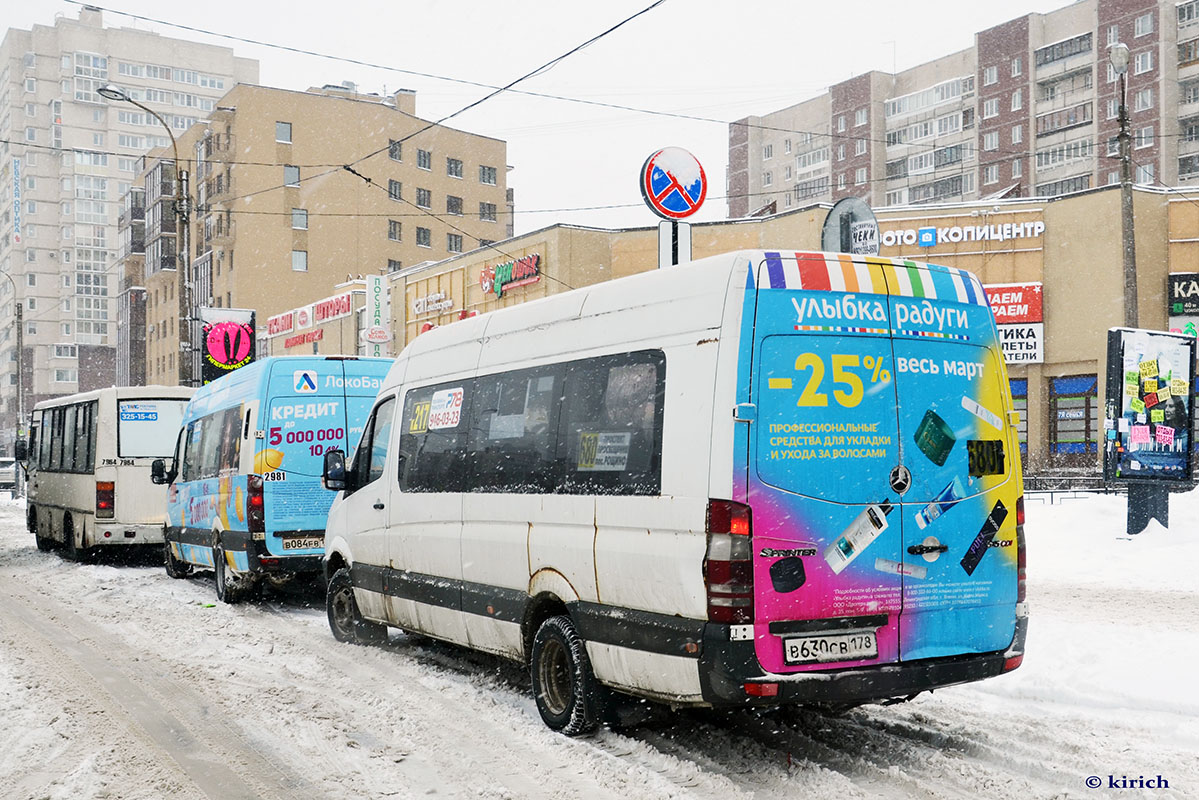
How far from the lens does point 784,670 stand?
541 centimetres

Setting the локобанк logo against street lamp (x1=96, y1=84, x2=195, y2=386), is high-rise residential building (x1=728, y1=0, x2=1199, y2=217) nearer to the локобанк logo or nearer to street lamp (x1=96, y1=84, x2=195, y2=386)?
street lamp (x1=96, y1=84, x2=195, y2=386)

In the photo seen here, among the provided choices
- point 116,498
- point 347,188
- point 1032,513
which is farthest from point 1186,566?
point 347,188

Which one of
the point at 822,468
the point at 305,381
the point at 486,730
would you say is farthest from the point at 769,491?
the point at 305,381

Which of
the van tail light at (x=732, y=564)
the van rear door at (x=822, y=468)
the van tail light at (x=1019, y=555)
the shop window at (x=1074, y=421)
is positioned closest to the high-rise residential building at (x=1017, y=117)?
the shop window at (x=1074, y=421)

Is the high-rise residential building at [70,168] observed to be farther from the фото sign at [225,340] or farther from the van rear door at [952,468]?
the van rear door at [952,468]

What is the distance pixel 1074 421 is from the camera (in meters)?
33.1

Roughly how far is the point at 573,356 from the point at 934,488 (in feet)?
6.78

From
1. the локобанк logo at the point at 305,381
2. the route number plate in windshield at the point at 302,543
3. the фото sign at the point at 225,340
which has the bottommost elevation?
the route number plate in windshield at the point at 302,543

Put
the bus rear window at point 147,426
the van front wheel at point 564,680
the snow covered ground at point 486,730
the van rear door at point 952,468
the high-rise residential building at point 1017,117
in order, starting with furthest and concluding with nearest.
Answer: the high-rise residential building at point 1017,117
the bus rear window at point 147,426
the van front wheel at point 564,680
the van rear door at point 952,468
the snow covered ground at point 486,730

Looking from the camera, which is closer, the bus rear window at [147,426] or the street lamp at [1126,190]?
the bus rear window at [147,426]

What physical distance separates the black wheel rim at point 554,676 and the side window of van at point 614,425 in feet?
3.07

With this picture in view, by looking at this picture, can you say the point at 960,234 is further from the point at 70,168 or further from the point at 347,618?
the point at 70,168

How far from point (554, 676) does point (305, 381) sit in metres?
5.80

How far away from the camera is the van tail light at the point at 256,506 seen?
454 inches
